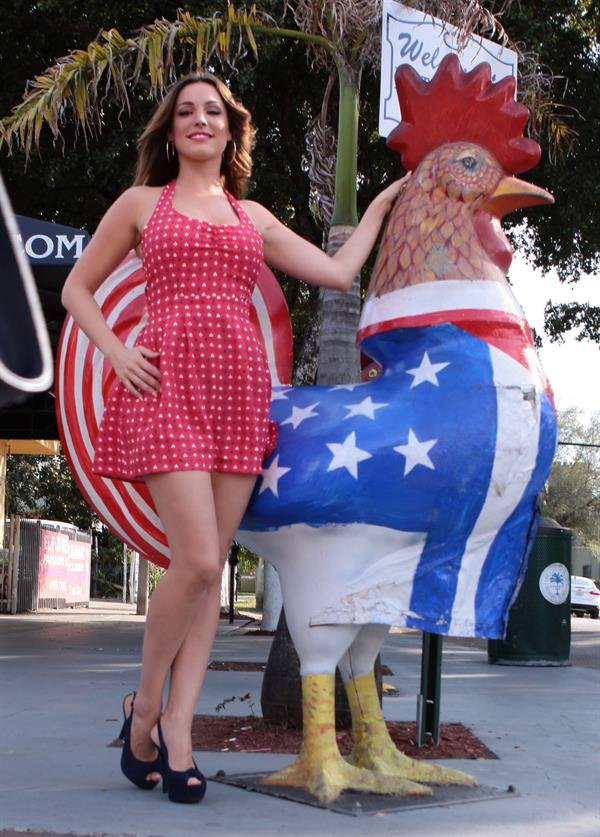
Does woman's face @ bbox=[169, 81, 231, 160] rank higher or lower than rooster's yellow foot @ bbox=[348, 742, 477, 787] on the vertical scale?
higher

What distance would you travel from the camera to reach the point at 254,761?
475 cm

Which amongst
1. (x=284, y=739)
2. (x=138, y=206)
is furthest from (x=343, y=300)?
(x=138, y=206)

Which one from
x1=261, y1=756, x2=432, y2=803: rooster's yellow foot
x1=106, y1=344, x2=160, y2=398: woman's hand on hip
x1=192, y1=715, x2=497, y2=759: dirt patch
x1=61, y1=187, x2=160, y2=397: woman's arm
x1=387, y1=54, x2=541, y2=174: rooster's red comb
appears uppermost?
x1=387, y1=54, x2=541, y2=174: rooster's red comb

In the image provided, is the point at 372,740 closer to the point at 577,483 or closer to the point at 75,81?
the point at 75,81

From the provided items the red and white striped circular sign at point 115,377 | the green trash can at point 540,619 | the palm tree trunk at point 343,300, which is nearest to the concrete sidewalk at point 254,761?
the green trash can at point 540,619

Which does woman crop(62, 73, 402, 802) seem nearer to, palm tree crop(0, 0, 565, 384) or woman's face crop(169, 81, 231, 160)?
woman's face crop(169, 81, 231, 160)

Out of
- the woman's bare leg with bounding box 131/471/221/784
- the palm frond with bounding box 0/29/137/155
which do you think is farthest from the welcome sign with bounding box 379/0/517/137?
the woman's bare leg with bounding box 131/471/221/784

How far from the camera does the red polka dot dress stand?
340cm

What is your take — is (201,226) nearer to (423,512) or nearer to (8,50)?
(423,512)

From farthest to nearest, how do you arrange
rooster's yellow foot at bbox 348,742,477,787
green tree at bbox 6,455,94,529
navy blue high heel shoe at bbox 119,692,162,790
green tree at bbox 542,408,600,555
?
green tree at bbox 542,408,600,555 → green tree at bbox 6,455,94,529 → rooster's yellow foot at bbox 348,742,477,787 → navy blue high heel shoe at bbox 119,692,162,790

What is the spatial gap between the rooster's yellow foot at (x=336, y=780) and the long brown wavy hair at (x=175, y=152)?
207cm

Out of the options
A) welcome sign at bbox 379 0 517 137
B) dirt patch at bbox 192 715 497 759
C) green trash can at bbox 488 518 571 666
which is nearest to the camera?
dirt patch at bbox 192 715 497 759

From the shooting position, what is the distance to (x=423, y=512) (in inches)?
140

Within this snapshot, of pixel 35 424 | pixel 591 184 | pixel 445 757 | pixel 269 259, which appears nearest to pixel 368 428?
pixel 269 259
